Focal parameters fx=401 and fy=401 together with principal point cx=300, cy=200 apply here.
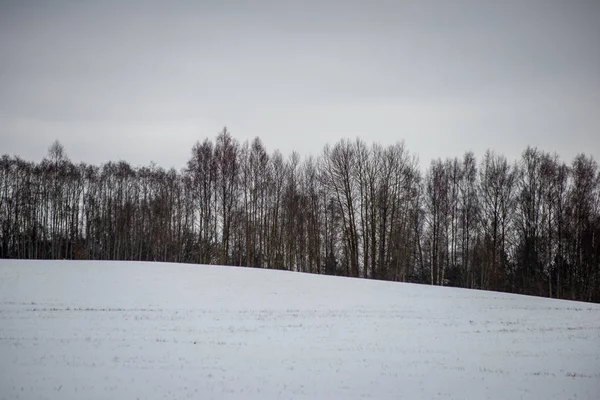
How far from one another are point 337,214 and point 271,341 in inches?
1350

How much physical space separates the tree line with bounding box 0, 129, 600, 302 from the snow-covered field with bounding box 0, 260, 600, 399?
45.4 ft

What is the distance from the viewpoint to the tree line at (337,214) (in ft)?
137

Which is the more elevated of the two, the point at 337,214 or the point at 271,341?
the point at 337,214

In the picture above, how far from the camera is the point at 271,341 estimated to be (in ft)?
52.0

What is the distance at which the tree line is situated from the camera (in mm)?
41844

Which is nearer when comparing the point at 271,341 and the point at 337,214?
the point at 271,341

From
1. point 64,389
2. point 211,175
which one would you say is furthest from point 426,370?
point 211,175

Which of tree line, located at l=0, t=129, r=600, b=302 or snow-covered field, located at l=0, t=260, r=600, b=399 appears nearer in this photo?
snow-covered field, located at l=0, t=260, r=600, b=399

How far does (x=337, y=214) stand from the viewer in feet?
162

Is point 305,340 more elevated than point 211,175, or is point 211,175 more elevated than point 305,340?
point 211,175

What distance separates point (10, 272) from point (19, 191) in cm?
2679

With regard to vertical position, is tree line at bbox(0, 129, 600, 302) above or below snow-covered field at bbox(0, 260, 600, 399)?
above

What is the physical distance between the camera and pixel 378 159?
4538 centimetres

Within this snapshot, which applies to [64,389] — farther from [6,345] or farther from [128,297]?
[128,297]
